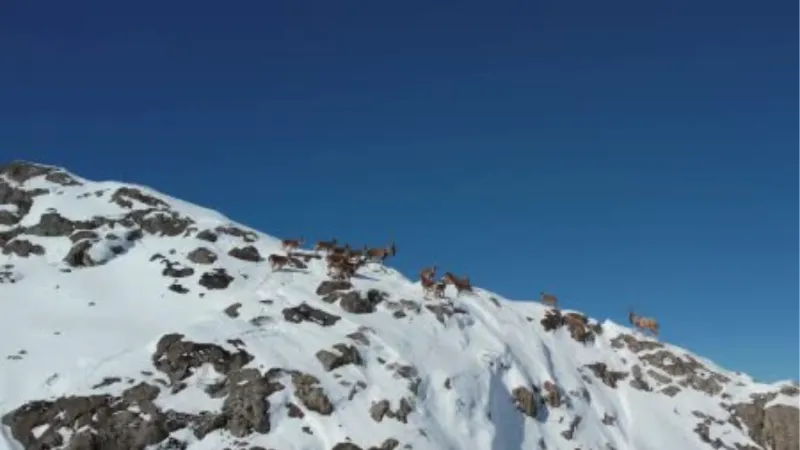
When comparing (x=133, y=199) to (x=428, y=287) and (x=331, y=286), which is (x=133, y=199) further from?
(x=428, y=287)

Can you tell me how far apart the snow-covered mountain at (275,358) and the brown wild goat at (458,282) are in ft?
2.10

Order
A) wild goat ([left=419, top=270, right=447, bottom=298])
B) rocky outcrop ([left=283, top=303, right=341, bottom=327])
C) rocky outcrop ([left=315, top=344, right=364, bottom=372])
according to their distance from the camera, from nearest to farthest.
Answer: rocky outcrop ([left=315, top=344, right=364, bottom=372]) → rocky outcrop ([left=283, top=303, right=341, bottom=327]) → wild goat ([left=419, top=270, right=447, bottom=298])

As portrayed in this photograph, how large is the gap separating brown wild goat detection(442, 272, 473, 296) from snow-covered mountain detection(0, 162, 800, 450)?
0.64m

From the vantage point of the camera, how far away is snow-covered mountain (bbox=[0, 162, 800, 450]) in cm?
3450

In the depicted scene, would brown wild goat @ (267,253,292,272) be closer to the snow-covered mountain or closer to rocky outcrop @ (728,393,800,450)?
the snow-covered mountain

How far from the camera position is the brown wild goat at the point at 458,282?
5238cm

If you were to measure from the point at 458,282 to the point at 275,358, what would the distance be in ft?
57.6

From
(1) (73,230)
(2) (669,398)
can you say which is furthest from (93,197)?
(2) (669,398)

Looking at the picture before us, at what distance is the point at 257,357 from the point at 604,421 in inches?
863

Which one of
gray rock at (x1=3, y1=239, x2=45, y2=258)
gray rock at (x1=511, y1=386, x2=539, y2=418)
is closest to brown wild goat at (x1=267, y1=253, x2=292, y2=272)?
gray rock at (x1=3, y1=239, x2=45, y2=258)

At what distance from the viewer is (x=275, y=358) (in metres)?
38.8

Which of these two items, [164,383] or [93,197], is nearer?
[164,383]

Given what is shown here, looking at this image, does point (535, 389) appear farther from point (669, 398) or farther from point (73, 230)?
point (73, 230)

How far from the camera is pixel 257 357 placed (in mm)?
38500
